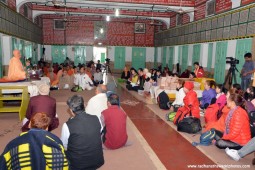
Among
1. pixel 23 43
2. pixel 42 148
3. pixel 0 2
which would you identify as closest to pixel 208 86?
pixel 42 148

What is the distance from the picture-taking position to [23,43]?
13234 mm

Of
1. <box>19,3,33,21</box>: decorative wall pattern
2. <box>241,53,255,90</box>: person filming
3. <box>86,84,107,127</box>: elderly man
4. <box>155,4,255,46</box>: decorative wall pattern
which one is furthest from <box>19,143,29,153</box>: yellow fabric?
<box>19,3,33,21</box>: decorative wall pattern

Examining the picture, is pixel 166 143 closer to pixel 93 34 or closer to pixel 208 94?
pixel 208 94

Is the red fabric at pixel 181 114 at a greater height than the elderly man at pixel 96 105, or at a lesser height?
lesser

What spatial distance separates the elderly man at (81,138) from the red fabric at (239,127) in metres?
2.38

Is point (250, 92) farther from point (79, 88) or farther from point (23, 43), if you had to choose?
point (23, 43)

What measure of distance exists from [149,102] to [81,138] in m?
5.76

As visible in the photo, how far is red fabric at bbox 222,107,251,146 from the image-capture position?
13.0 feet

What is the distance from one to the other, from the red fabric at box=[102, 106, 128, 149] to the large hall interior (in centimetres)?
2

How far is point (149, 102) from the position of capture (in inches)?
333

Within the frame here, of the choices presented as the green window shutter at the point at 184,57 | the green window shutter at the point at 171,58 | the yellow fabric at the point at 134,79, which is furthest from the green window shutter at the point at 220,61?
the green window shutter at the point at 171,58

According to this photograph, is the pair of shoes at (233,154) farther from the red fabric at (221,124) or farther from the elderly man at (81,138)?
the elderly man at (81,138)

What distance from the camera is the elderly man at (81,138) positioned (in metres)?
2.85

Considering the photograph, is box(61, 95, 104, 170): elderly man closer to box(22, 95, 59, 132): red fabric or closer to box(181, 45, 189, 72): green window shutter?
box(22, 95, 59, 132): red fabric
